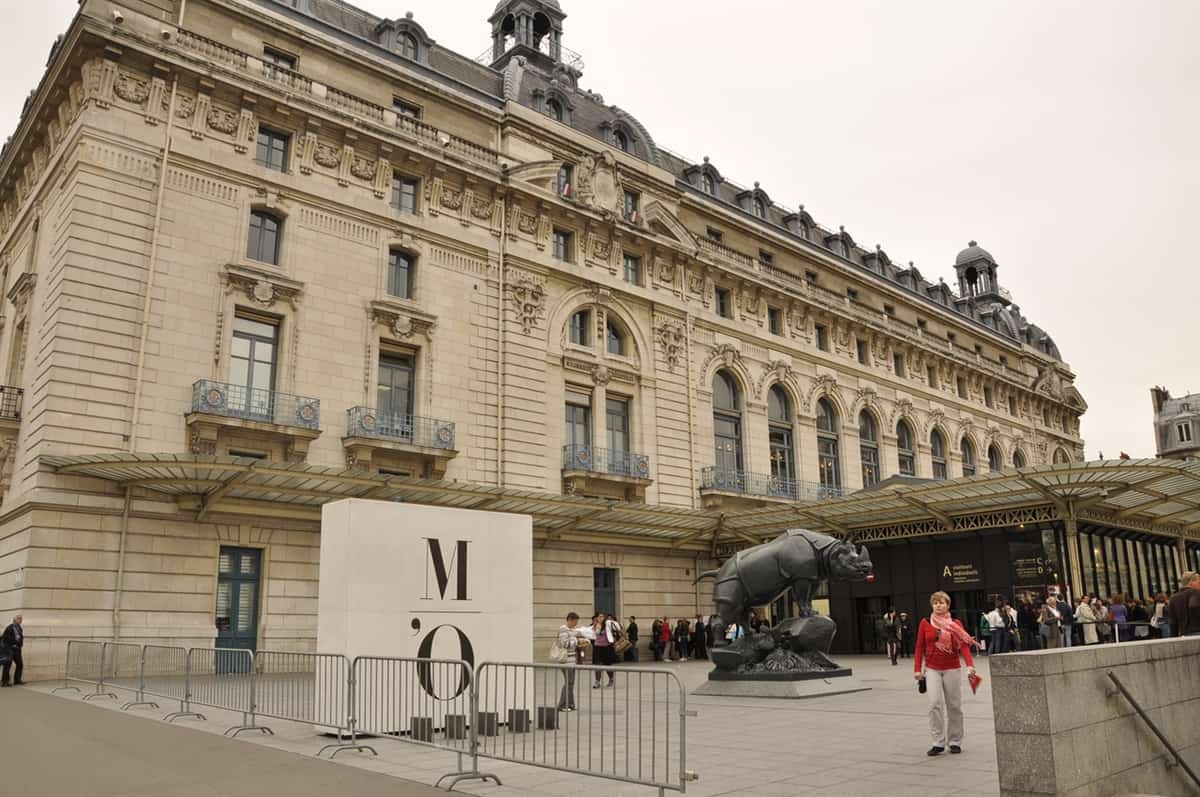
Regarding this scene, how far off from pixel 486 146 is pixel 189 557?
16799 millimetres

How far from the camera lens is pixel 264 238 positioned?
2606 cm

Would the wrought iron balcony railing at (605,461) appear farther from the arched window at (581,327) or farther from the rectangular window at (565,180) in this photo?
the rectangular window at (565,180)

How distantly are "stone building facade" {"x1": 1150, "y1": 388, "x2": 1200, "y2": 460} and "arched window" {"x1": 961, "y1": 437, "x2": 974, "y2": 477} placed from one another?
49912 mm

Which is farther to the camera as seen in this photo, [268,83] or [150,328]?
[268,83]

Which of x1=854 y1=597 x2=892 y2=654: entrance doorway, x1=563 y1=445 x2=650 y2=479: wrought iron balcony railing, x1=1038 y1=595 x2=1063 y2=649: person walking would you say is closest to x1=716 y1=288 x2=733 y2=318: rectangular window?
x1=563 y1=445 x2=650 y2=479: wrought iron balcony railing

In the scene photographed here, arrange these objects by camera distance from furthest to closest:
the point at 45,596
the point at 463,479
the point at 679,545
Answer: the point at 679,545, the point at 463,479, the point at 45,596

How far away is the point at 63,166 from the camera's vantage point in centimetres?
2427

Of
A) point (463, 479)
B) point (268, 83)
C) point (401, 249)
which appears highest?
point (268, 83)

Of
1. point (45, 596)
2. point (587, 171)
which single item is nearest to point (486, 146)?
point (587, 171)

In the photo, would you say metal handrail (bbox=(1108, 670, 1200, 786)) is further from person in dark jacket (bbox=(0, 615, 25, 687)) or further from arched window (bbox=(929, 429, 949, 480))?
arched window (bbox=(929, 429, 949, 480))

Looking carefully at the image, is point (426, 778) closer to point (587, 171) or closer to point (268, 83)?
point (268, 83)

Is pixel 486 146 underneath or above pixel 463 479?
above

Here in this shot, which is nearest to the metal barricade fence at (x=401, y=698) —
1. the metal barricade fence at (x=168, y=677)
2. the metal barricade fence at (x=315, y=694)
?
the metal barricade fence at (x=315, y=694)

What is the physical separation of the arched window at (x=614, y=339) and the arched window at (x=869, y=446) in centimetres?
1488
